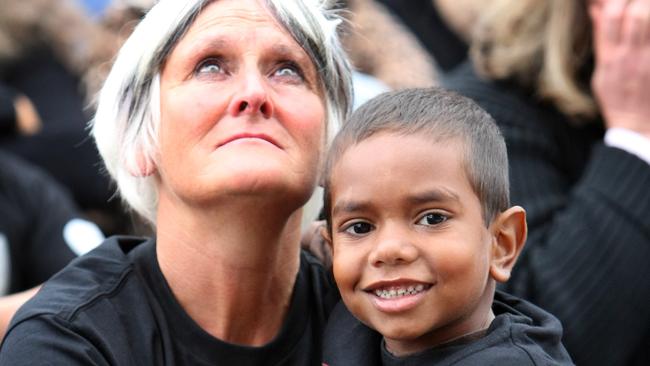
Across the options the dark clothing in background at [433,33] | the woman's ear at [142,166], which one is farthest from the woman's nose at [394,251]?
the dark clothing in background at [433,33]

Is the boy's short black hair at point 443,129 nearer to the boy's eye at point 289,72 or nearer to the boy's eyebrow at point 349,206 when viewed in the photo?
the boy's eyebrow at point 349,206

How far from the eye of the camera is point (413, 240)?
2414mm

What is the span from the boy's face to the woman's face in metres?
0.27

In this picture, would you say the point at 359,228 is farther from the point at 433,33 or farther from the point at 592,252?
the point at 433,33

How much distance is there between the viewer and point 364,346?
2672 millimetres

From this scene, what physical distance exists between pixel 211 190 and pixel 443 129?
53cm

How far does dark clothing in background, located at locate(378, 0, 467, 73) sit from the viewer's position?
6203mm

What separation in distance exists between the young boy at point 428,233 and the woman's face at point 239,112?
170mm

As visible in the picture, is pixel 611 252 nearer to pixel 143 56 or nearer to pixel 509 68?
pixel 509 68

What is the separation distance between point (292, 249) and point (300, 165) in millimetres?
302

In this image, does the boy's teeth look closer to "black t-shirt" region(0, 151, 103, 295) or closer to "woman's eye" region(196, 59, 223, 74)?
"woman's eye" region(196, 59, 223, 74)

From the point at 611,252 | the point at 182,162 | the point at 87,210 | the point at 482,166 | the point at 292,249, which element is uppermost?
the point at 482,166

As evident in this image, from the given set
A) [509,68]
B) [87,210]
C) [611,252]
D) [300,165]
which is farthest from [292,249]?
[87,210]

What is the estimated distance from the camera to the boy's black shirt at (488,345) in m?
2.41
